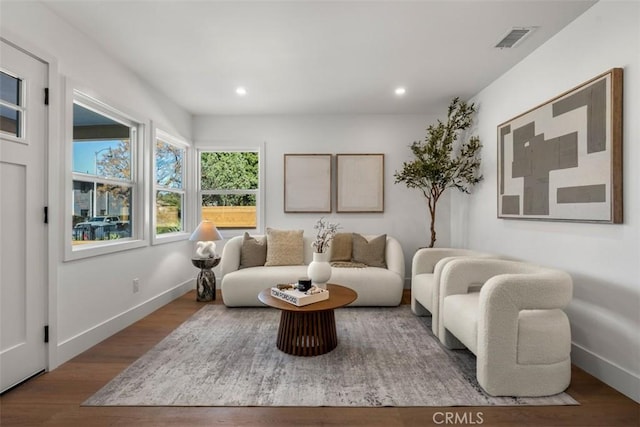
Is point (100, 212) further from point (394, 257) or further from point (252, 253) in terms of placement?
point (394, 257)

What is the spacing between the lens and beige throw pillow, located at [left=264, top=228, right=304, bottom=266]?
3879 mm

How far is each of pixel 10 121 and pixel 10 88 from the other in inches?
8.4

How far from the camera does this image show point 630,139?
6.07 ft

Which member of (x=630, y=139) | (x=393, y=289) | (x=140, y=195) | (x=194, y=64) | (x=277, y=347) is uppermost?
(x=194, y=64)

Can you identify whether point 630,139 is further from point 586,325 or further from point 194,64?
point 194,64

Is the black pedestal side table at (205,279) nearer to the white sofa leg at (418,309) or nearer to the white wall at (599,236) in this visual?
the white sofa leg at (418,309)

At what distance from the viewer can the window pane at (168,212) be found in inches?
151

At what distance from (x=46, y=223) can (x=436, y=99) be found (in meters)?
4.09

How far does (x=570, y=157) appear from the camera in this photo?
2.23m

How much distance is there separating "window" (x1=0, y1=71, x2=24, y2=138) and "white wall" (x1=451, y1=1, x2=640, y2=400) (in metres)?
3.81

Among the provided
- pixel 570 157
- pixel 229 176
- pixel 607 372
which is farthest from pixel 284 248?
pixel 607 372

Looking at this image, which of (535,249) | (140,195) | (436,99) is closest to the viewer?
(535,249)

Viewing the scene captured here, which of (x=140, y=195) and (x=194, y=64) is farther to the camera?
(x=140, y=195)

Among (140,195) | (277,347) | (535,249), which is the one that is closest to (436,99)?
(535,249)
